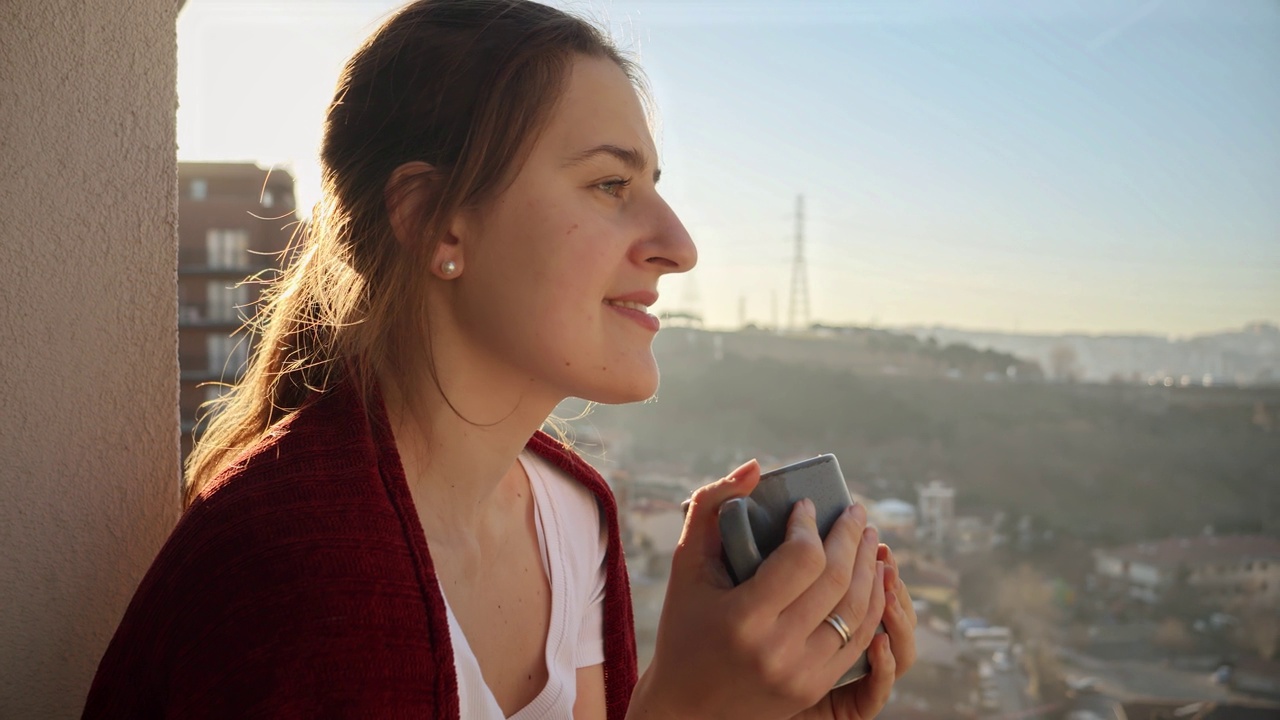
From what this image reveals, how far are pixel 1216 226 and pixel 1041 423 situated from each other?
4688mm

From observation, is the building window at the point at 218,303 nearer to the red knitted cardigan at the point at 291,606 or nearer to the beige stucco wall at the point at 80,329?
the beige stucco wall at the point at 80,329

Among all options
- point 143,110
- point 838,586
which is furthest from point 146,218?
point 838,586

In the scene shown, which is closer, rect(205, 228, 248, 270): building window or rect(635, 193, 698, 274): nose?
rect(635, 193, 698, 274): nose

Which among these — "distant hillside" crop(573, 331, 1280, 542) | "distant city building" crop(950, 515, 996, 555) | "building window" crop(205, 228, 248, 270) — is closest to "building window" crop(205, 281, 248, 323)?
"building window" crop(205, 228, 248, 270)

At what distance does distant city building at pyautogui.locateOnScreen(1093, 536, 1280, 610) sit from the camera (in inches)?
222

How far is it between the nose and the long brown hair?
168mm

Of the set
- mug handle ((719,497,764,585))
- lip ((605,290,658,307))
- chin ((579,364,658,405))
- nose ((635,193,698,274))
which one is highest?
nose ((635,193,698,274))

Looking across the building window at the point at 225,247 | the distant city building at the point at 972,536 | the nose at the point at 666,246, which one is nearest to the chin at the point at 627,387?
the nose at the point at 666,246

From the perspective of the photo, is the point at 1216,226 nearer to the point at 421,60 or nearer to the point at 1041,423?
the point at 1041,423

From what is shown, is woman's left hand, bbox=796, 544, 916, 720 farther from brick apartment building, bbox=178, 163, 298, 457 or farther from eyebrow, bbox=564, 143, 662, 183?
brick apartment building, bbox=178, 163, 298, 457

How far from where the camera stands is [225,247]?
58.0 feet

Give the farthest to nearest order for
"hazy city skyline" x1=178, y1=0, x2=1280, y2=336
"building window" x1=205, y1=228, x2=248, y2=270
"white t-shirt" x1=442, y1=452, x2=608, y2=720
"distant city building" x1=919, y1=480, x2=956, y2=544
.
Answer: "building window" x1=205, y1=228, x2=248, y2=270 < "hazy city skyline" x1=178, y1=0, x2=1280, y2=336 < "distant city building" x1=919, y1=480, x2=956, y2=544 < "white t-shirt" x1=442, y1=452, x2=608, y2=720

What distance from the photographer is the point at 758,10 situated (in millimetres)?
13062

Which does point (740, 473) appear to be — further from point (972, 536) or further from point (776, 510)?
point (972, 536)
